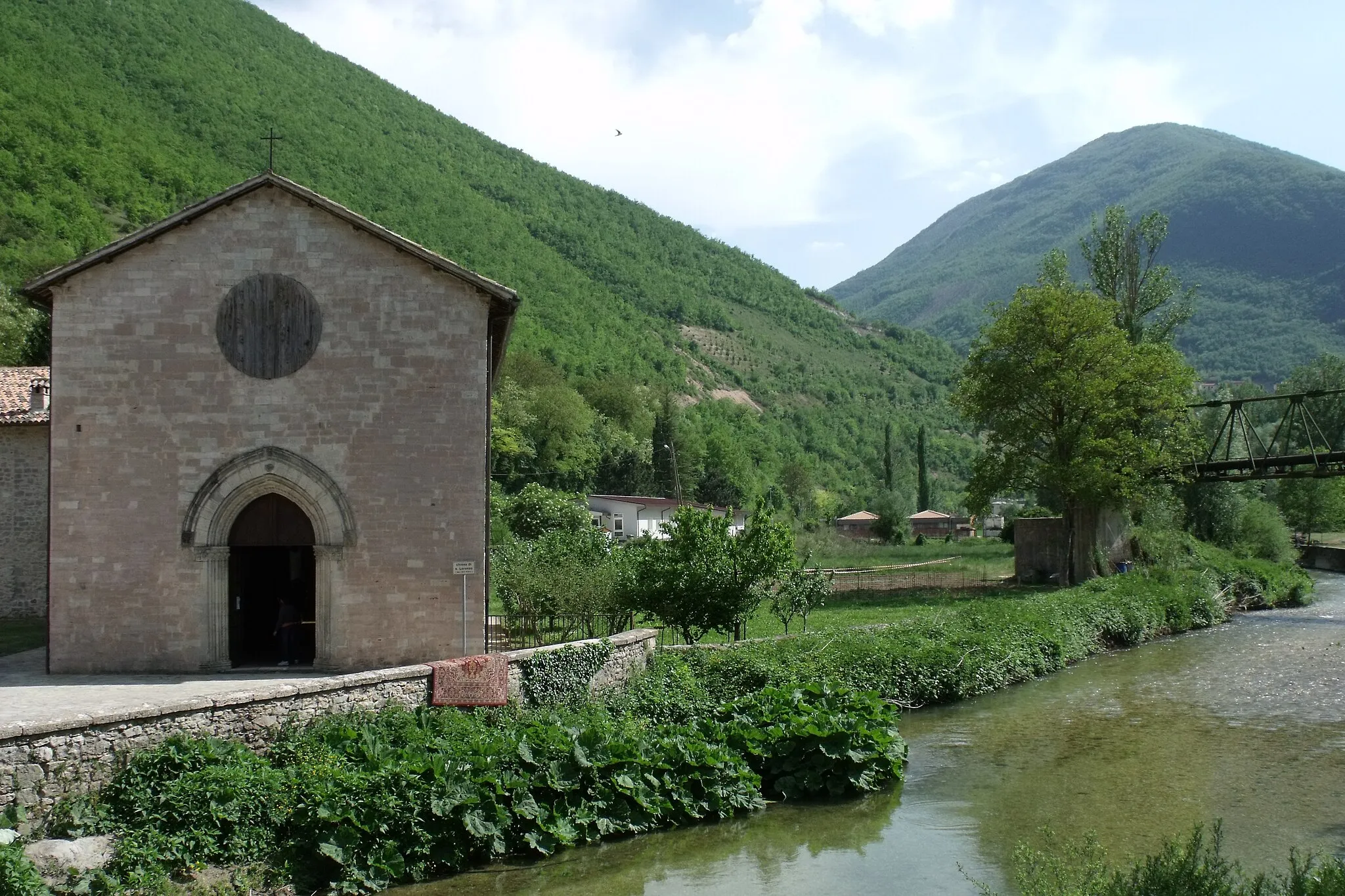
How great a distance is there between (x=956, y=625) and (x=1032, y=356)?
1678 centimetres

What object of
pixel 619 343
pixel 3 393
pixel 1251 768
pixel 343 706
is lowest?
pixel 1251 768

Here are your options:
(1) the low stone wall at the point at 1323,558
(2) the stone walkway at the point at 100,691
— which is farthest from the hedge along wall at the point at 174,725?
(1) the low stone wall at the point at 1323,558

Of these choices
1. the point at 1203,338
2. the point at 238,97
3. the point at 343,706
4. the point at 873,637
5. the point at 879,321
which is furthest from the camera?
the point at 1203,338

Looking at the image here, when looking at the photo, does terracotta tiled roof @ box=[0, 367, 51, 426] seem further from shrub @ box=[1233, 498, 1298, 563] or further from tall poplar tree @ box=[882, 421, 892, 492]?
tall poplar tree @ box=[882, 421, 892, 492]

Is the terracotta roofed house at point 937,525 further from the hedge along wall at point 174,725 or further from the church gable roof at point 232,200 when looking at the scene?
the hedge along wall at point 174,725

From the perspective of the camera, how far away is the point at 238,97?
88.4 metres

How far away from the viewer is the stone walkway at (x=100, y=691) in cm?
1160

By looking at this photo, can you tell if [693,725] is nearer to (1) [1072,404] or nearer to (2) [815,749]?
(2) [815,749]

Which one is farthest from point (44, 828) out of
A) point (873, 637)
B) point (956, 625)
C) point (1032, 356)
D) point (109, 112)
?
point (109, 112)

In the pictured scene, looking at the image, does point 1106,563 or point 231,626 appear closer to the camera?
point 231,626

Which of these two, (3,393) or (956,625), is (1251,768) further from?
(3,393)

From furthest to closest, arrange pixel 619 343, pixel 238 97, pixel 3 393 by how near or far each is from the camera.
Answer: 1. pixel 619 343
2. pixel 238 97
3. pixel 3 393

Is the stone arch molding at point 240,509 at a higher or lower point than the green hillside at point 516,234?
lower

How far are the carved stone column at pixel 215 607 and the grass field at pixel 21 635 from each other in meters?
4.63
